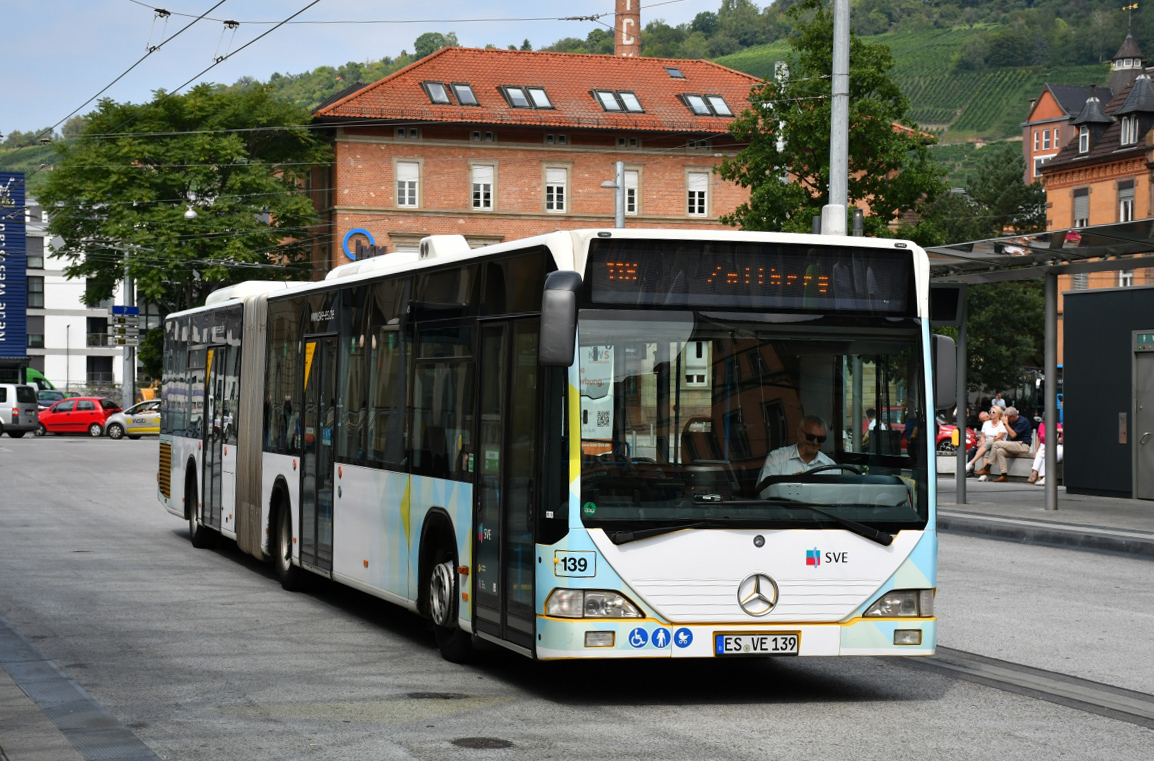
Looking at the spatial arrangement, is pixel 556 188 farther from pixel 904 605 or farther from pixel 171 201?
pixel 904 605

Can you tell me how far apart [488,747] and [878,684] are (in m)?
2.98

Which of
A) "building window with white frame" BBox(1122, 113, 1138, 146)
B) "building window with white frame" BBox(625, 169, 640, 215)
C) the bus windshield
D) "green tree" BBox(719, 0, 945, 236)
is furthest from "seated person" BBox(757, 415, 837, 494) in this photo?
"building window with white frame" BBox(1122, 113, 1138, 146)

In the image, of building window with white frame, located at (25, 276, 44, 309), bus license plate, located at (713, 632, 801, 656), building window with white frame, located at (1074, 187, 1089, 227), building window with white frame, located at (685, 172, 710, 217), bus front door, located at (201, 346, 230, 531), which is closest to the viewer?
bus license plate, located at (713, 632, 801, 656)

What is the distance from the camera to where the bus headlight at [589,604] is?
830 centimetres

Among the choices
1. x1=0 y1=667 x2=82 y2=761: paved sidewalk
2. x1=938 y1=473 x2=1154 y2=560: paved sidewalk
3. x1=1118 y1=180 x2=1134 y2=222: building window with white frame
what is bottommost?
x1=938 y1=473 x2=1154 y2=560: paved sidewalk

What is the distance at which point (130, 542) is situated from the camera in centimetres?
1867

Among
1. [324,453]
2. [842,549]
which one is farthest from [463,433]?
[324,453]

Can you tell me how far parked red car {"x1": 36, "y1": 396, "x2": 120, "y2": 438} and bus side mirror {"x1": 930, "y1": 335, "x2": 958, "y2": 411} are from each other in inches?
2181

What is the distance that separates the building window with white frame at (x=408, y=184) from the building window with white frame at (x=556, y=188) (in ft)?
18.6

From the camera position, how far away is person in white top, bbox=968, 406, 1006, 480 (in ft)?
103

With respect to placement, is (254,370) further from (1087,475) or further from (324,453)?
(1087,475)

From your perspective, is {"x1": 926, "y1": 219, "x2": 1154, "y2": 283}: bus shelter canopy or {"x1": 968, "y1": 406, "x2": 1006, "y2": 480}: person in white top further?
{"x1": 968, "y1": 406, "x2": 1006, "y2": 480}: person in white top

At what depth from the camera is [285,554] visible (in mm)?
14094

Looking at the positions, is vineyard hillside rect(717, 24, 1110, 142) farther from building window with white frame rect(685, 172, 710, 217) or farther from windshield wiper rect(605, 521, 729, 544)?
windshield wiper rect(605, 521, 729, 544)
